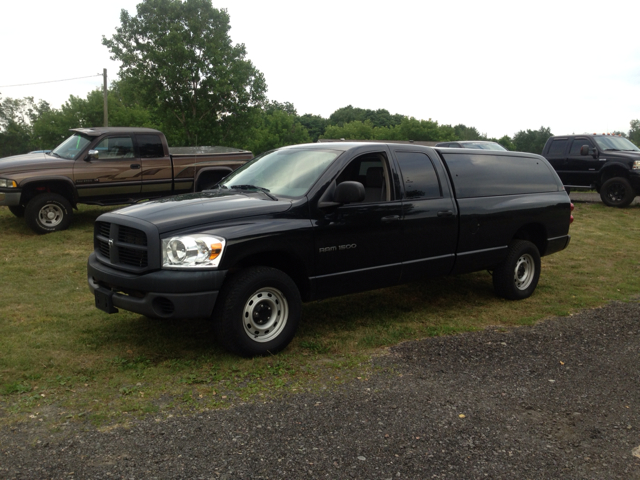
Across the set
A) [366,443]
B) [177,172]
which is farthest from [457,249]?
[177,172]

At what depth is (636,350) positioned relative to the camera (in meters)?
5.42

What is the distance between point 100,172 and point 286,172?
7074 millimetres

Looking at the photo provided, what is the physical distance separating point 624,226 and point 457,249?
357 inches

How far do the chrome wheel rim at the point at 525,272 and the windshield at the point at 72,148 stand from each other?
8623 millimetres

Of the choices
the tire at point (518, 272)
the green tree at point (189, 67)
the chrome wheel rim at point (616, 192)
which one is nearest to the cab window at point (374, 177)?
the tire at point (518, 272)

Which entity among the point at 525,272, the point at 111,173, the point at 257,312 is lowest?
the point at 525,272

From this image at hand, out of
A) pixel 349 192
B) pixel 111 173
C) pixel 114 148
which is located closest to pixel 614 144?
pixel 114 148

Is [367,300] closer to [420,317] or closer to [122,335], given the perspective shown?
[420,317]

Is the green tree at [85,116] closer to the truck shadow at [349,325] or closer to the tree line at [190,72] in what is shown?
Result: the tree line at [190,72]

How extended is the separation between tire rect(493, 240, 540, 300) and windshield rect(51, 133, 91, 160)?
27.9ft

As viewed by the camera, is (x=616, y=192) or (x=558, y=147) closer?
(x=616, y=192)

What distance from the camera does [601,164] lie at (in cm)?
1666

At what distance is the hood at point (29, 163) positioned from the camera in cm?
1070

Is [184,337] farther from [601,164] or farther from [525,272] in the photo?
[601,164]
